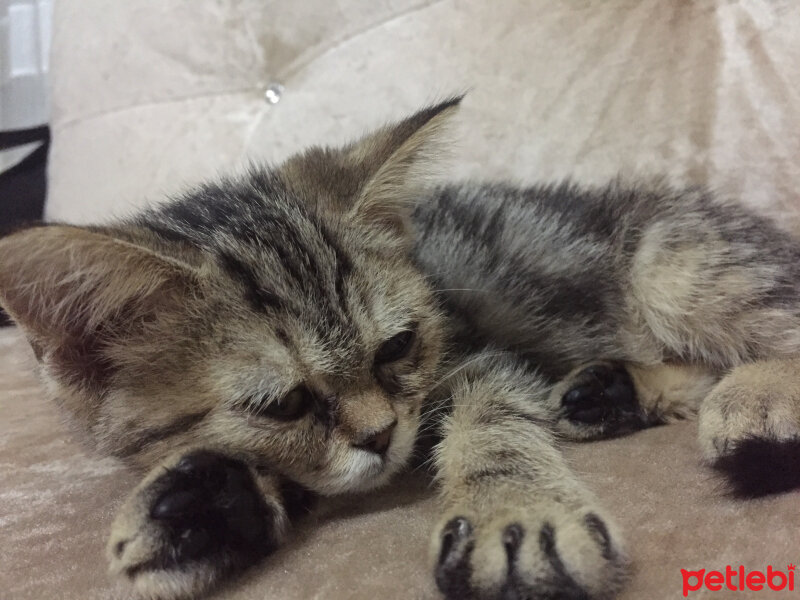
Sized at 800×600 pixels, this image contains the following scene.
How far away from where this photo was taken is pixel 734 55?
4.10ft

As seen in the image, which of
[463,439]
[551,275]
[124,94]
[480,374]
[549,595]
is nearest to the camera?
[549,595]

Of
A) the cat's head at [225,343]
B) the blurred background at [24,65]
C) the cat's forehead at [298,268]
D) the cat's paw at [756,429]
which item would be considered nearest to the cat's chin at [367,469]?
the cat's head at [225,343]

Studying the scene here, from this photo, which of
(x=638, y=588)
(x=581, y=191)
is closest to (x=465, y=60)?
(x=581, y=191)

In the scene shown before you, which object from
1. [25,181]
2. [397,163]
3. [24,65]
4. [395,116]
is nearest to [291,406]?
[397,163]

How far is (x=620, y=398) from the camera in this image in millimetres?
976

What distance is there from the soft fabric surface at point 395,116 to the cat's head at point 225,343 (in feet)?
0.37

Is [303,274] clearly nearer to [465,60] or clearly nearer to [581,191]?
[581,191]

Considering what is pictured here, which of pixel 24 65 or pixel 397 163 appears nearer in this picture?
pixel 397 163

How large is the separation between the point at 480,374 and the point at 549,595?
417 mm

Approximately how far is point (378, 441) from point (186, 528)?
22 centimetres

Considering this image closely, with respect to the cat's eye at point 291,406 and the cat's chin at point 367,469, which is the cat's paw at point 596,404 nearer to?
the cat's chin at point 367,469

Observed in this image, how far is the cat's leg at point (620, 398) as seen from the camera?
0.94 metres

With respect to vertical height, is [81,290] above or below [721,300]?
above

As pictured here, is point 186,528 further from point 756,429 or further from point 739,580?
Result: point 756,429
